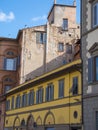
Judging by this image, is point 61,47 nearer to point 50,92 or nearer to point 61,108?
point 50,92

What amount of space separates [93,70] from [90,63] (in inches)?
25.2

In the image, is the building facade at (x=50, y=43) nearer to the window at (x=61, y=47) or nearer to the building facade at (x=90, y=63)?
the window at (x=61, y=47)

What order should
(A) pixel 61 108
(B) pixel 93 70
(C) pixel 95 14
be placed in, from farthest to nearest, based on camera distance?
1. (A) pixel 61 108
2. (C) pixel 95 14
3. (B) pixel 93 70

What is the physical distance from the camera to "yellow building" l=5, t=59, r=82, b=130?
2538 centimetres

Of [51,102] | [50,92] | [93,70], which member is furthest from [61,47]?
[93,70]

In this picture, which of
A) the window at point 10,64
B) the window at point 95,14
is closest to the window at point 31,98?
the window at point 95,14

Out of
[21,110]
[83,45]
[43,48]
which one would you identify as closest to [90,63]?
[83,45]

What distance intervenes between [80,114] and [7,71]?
1215 inches

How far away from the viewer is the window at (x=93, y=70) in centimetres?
2228

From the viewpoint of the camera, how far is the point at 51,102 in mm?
29938

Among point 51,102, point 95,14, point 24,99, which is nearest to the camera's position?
point 95,14

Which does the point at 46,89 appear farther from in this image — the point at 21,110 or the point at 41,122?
the point at 21,110

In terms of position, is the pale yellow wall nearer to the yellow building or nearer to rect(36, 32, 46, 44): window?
the yellow building

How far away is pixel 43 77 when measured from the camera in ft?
105
